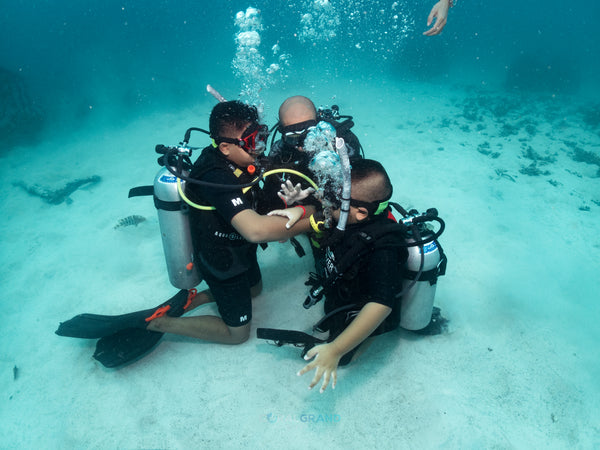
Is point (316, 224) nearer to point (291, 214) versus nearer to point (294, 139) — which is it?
point (291, 214)

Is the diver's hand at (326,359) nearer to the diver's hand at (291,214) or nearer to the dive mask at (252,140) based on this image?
the diver's hand at (291,214)

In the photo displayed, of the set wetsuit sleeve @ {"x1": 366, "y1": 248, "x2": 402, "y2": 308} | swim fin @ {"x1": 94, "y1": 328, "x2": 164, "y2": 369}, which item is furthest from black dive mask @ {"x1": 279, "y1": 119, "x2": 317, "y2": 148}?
swim fin @ {"x1": 94, "y1": 328, "x2": 164, "y2": 369}

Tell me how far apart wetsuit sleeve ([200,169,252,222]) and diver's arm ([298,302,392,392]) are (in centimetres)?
143

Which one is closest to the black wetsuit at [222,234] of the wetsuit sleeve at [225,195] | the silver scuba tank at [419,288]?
the wetsuit sleeve at [225,195]

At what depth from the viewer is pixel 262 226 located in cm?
263

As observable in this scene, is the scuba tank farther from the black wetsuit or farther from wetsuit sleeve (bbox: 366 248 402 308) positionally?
the black wetsuit

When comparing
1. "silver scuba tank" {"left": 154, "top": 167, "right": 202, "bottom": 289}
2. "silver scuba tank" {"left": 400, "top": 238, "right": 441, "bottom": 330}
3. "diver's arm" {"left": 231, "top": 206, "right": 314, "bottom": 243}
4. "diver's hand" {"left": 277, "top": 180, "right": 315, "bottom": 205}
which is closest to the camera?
"diver's arm" {"left": 231, "top": 206, "right": 314, "bottom": 243}

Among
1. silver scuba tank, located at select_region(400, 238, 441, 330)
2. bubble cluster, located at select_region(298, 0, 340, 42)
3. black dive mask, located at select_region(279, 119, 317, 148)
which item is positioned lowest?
silver scuba tank, located at select_region(400, 238, 441, 330)

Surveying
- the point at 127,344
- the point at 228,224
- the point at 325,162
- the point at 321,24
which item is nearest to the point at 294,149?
the point at 325,162

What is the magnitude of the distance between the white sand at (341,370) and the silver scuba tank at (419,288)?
785 millimetres

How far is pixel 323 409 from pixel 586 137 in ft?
54.3

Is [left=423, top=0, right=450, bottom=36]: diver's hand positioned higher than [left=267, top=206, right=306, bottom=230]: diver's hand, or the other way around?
[left=423, top=0, right=450, bottom=36]: diver's hand

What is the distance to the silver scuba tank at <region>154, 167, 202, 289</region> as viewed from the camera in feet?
11.8

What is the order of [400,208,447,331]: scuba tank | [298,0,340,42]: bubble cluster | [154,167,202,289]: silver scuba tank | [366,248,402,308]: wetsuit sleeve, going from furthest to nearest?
[298,0,340,42]: bubble cluster
[154,167,202,289]: silver scuba tank
[400,208,447,331]: scuba tank
[366,248,402,308]: wetsuit sleeve
